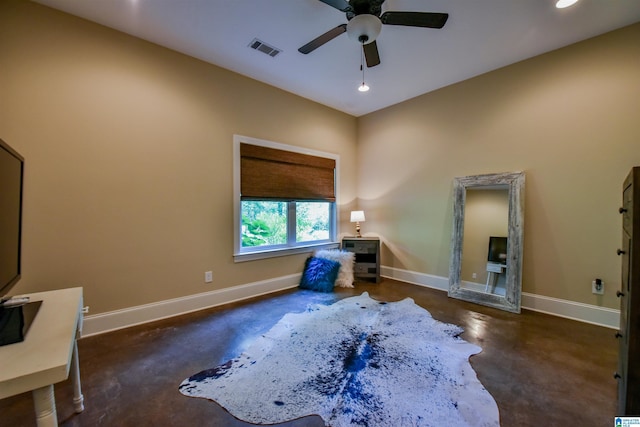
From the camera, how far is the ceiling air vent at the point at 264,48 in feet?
8.89

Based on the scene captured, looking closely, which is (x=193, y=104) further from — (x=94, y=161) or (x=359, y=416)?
(x=359, y=416)

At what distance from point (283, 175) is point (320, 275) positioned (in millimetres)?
1548

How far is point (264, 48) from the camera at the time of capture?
111 inches

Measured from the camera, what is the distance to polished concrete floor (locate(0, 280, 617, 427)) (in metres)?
1.49

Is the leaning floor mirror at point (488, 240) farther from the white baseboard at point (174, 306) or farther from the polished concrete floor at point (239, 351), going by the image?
the white baseboard at point (174, 306)

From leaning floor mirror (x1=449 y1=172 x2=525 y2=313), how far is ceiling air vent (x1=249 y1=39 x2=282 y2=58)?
2825 millimetres

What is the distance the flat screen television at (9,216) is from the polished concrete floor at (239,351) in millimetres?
871

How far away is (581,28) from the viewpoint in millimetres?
2510

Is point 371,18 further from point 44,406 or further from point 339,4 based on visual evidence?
point 44,406

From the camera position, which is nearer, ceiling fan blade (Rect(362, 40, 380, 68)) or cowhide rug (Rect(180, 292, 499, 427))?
cowhide rug (Rect(180, 292, 499, 427))

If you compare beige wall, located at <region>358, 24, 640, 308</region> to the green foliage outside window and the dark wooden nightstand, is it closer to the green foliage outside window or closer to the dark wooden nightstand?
the dark wooden nightstand

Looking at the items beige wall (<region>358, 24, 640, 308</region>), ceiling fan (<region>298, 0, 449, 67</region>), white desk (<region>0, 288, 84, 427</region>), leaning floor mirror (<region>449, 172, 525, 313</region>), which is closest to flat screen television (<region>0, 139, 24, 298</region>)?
white desk (<region>0, 288, 84, 427</region>)

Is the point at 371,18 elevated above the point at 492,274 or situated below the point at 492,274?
above

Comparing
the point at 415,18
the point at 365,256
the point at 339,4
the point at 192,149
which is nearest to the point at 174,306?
the point at 192,149
